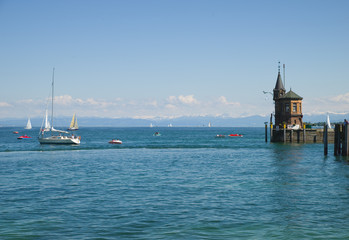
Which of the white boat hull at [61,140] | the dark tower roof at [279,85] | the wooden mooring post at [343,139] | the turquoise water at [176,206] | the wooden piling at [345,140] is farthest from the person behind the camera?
the dark tower roof at [279,85]

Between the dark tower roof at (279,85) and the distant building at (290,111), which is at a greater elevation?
→ the dark tower roof at (279,85)

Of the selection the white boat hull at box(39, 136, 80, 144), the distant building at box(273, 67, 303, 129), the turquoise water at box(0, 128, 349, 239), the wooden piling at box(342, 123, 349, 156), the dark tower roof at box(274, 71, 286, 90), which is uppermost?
the dark tower roof at box(274, 71, 286, 90)

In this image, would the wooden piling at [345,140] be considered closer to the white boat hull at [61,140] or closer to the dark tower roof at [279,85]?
the dark tower roof at [279,85]

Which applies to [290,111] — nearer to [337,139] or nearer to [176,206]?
[337,139]

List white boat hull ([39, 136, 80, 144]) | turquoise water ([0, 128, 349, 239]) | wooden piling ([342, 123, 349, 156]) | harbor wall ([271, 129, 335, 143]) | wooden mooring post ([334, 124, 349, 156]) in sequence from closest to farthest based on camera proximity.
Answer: turquoise water ([0, 128, 349, 239]), wooden piling ([342, 123, 349, 156]), wooden mooring post ([334, 124, 349, 156]), harbor wall ([271, 129, 335, 143]), white boat hull ([39, 136, 80, 144])

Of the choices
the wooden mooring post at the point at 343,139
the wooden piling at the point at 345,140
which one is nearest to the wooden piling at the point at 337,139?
the wooden mooring post at the point at 343,139

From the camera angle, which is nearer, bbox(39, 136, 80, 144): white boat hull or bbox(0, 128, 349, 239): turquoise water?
bbox(0, 128, 349, 239): turquoise water

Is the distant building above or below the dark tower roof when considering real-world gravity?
below

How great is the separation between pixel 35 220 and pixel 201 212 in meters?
8.58

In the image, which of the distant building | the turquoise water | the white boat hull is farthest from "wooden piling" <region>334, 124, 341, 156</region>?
the white boat hull

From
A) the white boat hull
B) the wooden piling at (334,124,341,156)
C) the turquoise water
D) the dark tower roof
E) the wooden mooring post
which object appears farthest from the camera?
the dark tower roof

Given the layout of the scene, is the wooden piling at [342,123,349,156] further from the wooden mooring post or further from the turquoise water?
the turquoise water

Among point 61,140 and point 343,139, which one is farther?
point 61,140

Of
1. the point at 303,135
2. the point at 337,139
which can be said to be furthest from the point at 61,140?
the point at 337,139
